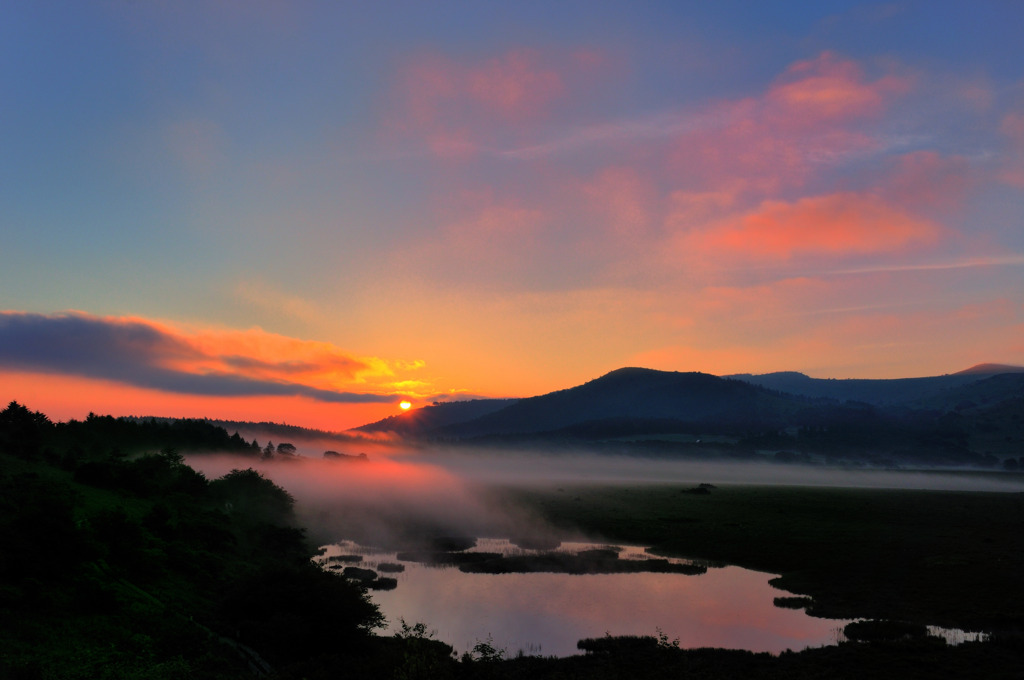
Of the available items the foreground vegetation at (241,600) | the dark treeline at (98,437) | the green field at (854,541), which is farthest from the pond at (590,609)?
the dark treeline at (98,437)

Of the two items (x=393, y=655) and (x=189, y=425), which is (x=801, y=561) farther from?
(x=189, y=425)

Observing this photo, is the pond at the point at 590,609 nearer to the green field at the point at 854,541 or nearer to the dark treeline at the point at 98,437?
the green field at the point at 854,541

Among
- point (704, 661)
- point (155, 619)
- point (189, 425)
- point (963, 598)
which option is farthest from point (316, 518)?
point (963, 598)

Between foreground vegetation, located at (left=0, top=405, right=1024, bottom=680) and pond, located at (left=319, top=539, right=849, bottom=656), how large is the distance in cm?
298

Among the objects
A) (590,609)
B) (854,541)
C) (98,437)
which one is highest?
(98,437)

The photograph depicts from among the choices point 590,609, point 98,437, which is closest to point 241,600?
point 590,609

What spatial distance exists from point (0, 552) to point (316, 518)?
67.6m

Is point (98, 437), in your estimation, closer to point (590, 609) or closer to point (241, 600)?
point (241, 600)

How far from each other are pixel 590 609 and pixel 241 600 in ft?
79.5

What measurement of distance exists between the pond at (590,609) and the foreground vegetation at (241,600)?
298cm

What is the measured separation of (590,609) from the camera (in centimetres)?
4597

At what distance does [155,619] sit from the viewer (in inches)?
1176

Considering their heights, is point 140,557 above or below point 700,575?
above

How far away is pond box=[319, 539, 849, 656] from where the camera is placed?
38625 millimetres
